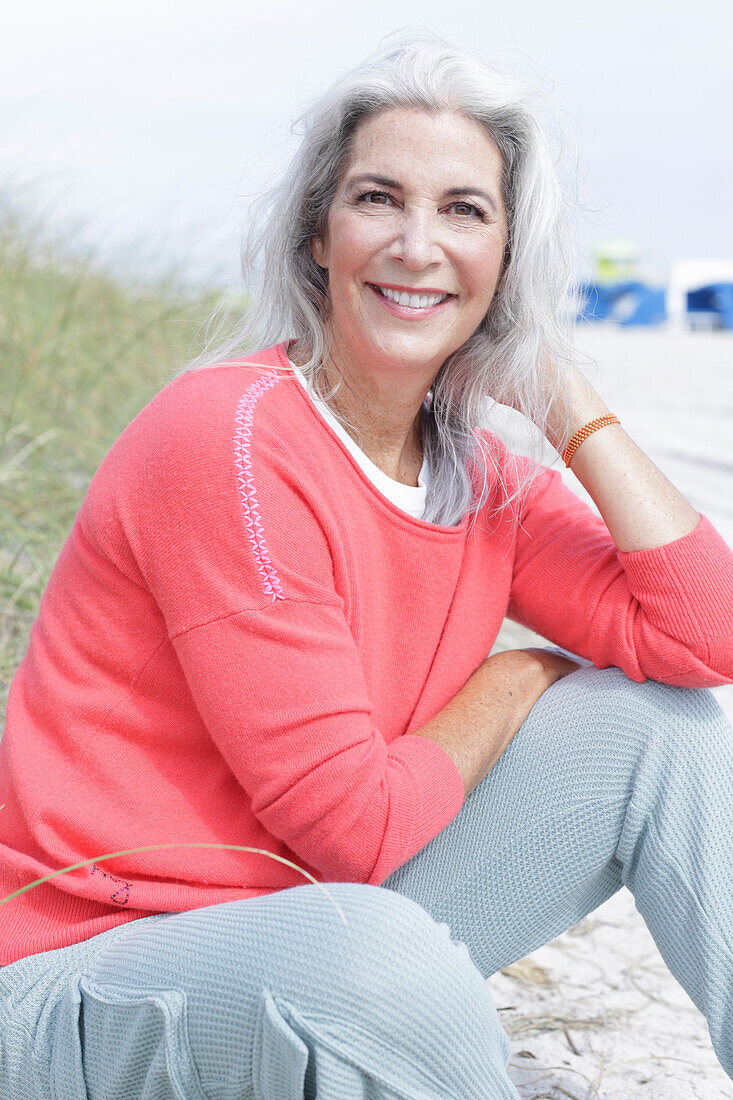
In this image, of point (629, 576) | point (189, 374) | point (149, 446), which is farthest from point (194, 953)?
point (629, 576)

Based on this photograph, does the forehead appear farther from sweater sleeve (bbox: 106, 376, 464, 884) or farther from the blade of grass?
the blade of grass

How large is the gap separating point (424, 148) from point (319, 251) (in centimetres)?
28

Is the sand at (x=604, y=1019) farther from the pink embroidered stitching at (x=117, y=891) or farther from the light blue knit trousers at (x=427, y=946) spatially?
the pink embroidered stitching at (x=117, y=891)

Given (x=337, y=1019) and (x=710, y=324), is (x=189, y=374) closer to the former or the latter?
(x=337, y=1019)

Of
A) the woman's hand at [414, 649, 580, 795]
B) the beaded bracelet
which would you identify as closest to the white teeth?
the beaded bracelet

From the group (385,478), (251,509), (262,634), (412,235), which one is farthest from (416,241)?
(262,634)

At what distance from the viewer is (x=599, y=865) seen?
1.70 meters

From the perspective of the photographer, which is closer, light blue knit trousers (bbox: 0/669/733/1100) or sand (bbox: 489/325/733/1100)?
light blue knit trousers (bbox: 0/669/733/1100)

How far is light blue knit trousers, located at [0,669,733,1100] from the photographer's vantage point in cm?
123

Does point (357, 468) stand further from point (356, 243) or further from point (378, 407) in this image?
point (356, 243)

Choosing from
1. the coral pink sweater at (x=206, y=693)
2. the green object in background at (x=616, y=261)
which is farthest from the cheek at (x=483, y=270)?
the green object in background at (x=616, y=261)

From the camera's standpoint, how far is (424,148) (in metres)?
1.73

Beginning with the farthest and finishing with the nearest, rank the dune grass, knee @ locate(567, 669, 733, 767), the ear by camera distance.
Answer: the dune grass → the ear → knee @ locate(567, 669, 733, 767)

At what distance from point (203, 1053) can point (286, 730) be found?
380 millimetres
